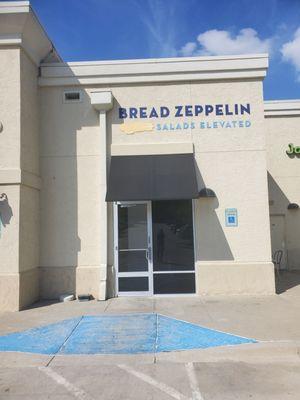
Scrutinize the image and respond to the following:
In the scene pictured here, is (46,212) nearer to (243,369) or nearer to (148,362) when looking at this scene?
(148,362)

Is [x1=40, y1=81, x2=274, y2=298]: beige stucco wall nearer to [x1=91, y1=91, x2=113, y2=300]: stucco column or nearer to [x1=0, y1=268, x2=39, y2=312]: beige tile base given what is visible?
[x1=91, y1=91, x2=113, y2=300]: stucco column

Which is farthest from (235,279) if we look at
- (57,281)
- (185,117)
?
(57,281)

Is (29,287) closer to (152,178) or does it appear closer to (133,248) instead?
(133,248)

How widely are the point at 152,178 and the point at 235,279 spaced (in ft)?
11.4

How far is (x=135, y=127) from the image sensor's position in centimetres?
1180

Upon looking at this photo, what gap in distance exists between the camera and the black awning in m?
10.7

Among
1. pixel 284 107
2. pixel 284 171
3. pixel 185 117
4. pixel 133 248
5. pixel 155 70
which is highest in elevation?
pixel 284 107

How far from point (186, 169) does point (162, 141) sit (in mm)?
1167

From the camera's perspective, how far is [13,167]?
402 inches

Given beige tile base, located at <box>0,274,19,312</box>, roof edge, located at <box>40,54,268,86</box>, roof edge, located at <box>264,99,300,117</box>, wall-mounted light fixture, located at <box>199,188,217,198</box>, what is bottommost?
beige tile base, located at <box>0,274,19,312</box>

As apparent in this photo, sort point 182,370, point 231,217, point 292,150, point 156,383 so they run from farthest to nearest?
point 292,150 → point 231,217 → point 182,370 → point 156,383

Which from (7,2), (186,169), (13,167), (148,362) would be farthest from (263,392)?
(7,2)

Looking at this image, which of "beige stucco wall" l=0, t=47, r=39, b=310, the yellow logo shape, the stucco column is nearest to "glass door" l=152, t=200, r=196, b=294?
the stucco column

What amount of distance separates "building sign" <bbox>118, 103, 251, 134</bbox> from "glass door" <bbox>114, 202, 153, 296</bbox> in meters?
2.20
